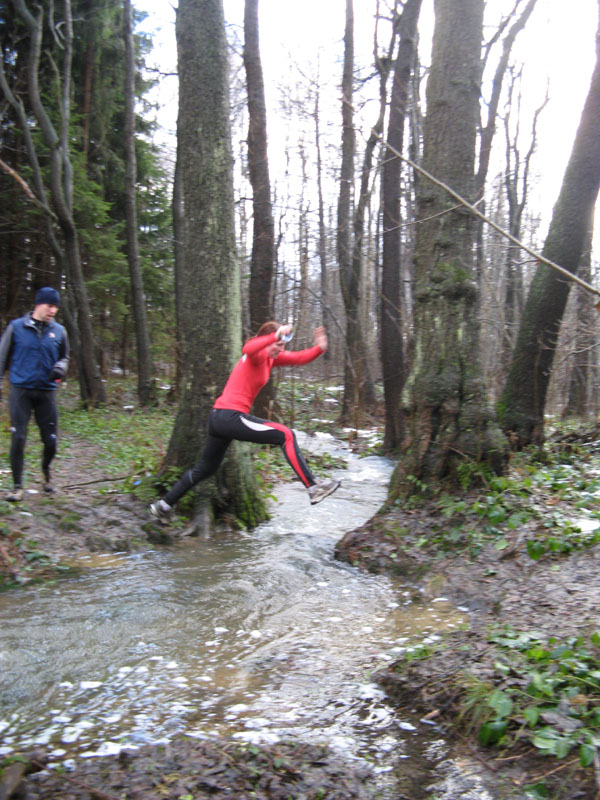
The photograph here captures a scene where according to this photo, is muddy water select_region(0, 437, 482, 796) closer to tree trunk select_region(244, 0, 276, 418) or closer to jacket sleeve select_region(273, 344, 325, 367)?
jacket sleeve select_region(273, 344, 325, 367)

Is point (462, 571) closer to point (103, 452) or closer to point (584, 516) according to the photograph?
point (584, 516)

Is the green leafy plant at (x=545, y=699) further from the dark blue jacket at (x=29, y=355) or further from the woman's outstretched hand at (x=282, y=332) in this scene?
the dark blue jacket at (x=29, y=355)

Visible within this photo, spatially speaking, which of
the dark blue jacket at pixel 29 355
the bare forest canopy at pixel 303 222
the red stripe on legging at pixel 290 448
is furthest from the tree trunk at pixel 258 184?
the red stripe on legging at pixel 290 448

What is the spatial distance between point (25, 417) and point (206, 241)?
111 inches

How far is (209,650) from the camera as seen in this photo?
173 inches

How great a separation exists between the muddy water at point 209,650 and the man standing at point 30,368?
1712mm

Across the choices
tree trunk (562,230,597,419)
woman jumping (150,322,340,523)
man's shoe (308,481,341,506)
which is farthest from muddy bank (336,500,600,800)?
tree trunk (562,230,597,419)

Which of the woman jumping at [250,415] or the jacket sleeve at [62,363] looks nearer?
the woman jumping at [250,415]

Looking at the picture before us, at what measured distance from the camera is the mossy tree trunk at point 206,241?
7.46 meters

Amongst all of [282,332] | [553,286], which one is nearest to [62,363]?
[282,332]

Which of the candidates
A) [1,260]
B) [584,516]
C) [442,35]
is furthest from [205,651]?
[1,260]

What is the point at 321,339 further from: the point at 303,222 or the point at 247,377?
the point at 303,222

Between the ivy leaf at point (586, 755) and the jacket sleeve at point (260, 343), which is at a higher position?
the jacket sleeve at point (260, 343)

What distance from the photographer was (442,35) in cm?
719
